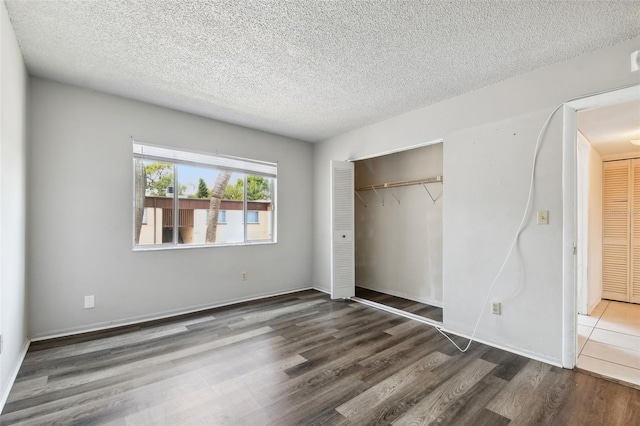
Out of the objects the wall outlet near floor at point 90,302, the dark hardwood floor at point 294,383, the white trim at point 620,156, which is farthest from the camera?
the white trim at point 620,156

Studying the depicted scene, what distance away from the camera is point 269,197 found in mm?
4559

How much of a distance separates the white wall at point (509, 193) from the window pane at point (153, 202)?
3.10 m

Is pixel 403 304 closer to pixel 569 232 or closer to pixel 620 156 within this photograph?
pixel 569 232

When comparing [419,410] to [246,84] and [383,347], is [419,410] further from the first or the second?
[246,84]

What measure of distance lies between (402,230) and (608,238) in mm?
3049

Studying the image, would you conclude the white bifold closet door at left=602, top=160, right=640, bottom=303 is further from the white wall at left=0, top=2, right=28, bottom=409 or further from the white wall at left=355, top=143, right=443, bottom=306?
the white wall at left=0, top=2, right=28, bottom=409

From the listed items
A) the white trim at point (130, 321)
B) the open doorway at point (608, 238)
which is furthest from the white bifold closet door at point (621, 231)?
the white trim at point (130, 321)

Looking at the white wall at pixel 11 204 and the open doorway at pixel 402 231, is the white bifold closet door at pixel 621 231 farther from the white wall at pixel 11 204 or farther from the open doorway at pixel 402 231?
the white wall at pixel 11 204

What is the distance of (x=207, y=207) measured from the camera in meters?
3.88

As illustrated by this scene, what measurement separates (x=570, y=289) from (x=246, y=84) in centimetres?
338

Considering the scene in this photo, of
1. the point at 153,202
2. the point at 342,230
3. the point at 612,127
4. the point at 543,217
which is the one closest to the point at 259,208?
the point at 342,230

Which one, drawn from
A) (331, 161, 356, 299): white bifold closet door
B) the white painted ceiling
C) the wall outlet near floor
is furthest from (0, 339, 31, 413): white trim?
the white painted ceiling

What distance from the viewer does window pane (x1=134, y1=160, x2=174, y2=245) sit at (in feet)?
10.9

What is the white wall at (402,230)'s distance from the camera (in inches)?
160
